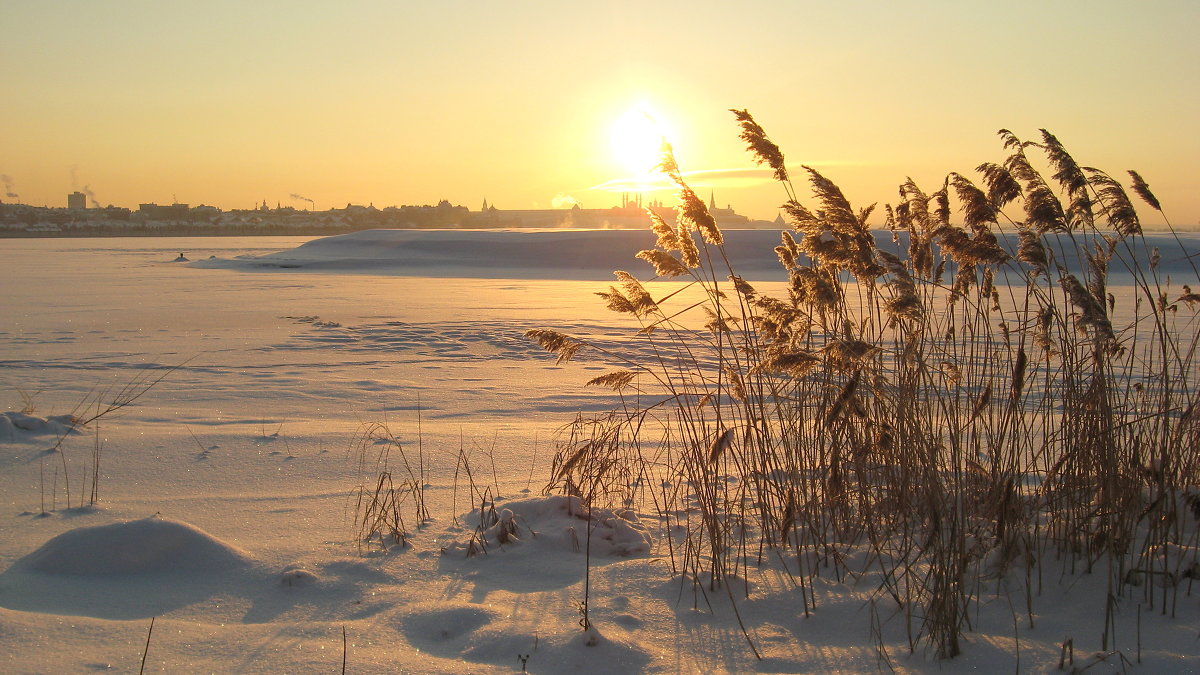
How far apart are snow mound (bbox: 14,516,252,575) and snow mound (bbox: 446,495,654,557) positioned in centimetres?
68

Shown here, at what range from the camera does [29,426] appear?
12.6ft

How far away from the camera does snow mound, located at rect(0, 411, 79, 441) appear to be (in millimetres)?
3791

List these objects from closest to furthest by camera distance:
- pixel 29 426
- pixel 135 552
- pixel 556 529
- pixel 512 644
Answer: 1. pixel 512 644
2. pixel 135 552
3. pixel 556 529
4. pixel 29 426

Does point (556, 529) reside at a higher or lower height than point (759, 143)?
lower

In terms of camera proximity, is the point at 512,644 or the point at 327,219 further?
the point at 327,219

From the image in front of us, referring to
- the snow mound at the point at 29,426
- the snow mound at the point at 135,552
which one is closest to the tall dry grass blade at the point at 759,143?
the snow mound at the point at 135,552

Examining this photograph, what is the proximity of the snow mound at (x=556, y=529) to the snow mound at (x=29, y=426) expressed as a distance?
2.32 meters

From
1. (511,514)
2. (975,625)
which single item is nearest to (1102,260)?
(975,625)

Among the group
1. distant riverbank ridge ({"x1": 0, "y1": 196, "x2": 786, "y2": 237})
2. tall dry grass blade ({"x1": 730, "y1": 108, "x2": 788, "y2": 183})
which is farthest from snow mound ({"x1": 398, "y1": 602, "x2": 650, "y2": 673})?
distant riverbank ridge ({"x1": 0, "y1": 196, "x2": 786, "y2": 237})

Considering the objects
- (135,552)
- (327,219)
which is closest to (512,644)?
(135,552)

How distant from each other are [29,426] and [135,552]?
2000 mm

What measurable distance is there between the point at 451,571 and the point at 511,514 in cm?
32

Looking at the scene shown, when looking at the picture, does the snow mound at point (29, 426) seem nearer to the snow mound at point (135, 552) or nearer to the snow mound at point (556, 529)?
the snow mound at point (135, 552)

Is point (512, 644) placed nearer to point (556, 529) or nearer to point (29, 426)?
point (556, 529)
